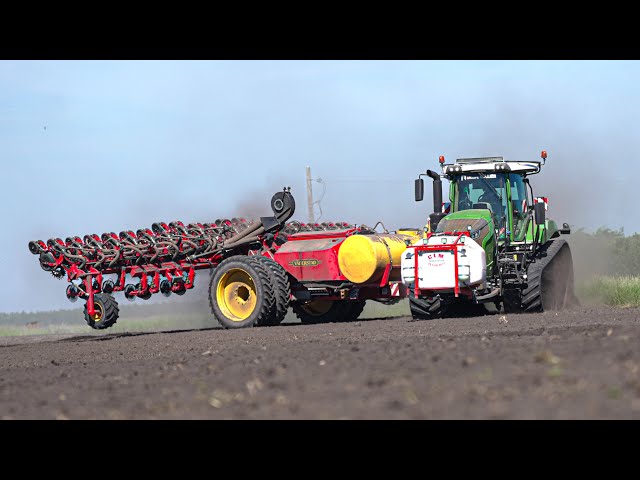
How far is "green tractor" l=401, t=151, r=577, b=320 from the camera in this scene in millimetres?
16844

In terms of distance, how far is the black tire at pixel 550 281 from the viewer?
17.2 metres

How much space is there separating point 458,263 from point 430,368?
30.3ft

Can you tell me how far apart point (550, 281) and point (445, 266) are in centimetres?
234

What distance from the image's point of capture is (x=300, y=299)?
1922 centimetres

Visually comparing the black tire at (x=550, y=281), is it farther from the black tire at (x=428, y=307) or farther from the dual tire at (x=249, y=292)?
the dual tire at (x=249, y=292)

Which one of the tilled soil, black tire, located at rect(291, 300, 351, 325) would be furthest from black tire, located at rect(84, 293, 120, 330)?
the tilled soil

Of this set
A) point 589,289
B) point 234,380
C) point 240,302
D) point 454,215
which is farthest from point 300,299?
point 234,380

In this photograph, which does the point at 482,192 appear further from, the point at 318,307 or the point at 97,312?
the point at 97,312

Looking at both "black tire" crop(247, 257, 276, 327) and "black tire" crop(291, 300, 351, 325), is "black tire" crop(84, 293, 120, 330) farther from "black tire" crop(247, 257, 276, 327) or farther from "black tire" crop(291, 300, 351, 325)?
"black tire" crop(247, 257, 276, 327)

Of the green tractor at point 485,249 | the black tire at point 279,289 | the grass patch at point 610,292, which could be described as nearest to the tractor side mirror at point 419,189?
the green tractor at point 485,249

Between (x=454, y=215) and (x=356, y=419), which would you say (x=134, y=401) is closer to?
(x=356, y=419)

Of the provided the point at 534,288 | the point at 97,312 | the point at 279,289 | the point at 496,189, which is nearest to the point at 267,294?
the point at 279,289

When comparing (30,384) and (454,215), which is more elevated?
(454,215)

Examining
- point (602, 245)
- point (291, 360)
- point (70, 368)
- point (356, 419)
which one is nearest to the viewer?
point (356, 419)
